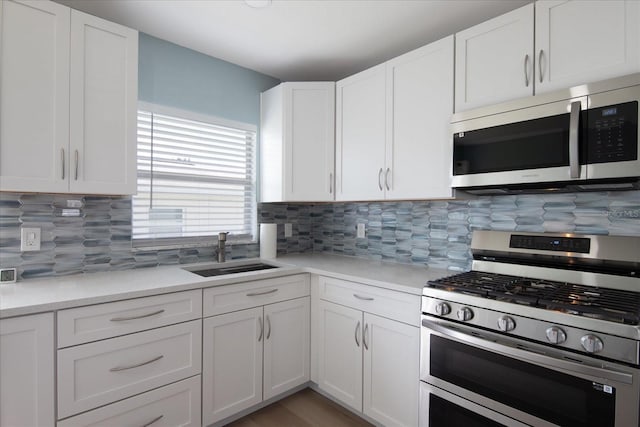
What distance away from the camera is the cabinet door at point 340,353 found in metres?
2.09

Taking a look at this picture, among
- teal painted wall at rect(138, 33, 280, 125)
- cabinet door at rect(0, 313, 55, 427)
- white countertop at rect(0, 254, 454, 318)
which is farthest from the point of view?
teal painted wall at rect(138, 33, 280, 125)

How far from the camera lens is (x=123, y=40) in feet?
6.22

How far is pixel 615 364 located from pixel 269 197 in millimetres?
2286

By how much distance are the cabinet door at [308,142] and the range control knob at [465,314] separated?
4.52ft

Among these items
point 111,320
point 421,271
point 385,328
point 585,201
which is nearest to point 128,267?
point 111,320

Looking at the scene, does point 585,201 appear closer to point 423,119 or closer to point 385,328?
point 423,119

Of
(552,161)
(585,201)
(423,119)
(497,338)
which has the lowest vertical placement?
(497,338)

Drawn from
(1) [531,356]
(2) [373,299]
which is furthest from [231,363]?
(1) [531,356]

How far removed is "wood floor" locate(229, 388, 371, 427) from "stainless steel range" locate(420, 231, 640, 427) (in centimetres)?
64

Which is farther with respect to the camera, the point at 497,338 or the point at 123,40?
the point at 123,40

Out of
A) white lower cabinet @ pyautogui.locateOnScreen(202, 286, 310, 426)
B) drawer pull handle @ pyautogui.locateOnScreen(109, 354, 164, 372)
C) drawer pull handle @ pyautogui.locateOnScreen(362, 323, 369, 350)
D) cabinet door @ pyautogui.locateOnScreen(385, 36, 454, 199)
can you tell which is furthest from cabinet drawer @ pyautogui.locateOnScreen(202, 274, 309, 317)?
cabinet door @ pyautogui.locateOnScreen(385, 36, 454, 199)

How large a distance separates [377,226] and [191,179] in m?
1.50

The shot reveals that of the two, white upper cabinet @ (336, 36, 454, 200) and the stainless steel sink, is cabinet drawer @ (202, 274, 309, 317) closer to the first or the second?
the stainless steel sink

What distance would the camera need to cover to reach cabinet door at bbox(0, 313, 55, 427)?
1332 mm
